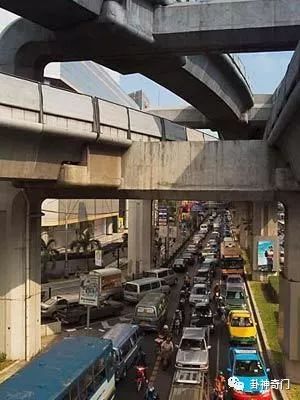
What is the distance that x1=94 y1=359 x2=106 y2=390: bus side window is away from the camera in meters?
13.5

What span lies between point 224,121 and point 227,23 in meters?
18.9

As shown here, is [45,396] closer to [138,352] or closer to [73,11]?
[138,352]

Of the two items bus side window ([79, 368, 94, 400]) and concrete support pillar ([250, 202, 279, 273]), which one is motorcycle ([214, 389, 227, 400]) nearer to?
bus side window ([79, 368, 94, 400])

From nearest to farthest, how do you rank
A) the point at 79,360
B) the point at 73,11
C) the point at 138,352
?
1. the point at 79,360
2. the point at 73,11
3. the point at 138,352

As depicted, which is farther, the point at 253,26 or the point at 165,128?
the point at 165,128

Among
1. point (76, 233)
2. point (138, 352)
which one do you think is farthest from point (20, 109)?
point (76, 233)

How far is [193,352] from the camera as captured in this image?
683 inches

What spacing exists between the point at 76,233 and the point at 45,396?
46.6m

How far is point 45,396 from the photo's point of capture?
10812mm

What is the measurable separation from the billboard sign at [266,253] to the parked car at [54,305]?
15036mm

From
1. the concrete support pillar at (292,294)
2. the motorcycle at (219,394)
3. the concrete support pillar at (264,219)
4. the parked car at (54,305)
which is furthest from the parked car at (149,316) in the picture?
the concrete support pillar at (264,219)

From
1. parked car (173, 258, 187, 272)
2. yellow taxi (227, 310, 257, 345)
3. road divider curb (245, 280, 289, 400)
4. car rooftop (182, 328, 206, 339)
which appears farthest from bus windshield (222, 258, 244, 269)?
car rooftop (182, 328, 206, 339)

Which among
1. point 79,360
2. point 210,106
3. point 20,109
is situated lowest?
point 79,360

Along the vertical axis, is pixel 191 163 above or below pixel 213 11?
below
